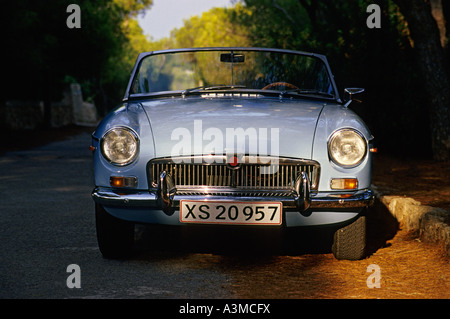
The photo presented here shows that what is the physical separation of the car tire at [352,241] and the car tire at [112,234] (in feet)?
4.72

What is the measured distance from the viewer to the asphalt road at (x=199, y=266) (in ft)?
13.0

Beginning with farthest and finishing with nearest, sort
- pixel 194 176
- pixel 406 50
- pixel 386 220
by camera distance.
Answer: pixel 406 50 < pixel 386 220 < pixel 194 176

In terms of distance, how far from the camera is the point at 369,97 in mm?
12062

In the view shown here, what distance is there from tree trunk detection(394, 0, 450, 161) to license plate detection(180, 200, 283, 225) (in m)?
6.38

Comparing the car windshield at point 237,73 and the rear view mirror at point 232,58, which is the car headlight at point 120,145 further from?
the rear view mirror at point 232,58

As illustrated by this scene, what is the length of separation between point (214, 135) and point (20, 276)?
151 cm

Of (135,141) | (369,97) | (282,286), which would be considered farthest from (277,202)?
(369,97)

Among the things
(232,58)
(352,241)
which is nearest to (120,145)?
(352,241)

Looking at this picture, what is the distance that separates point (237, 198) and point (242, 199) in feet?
0.11

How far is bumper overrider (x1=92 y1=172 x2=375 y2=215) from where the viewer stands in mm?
4270

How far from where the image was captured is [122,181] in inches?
174
